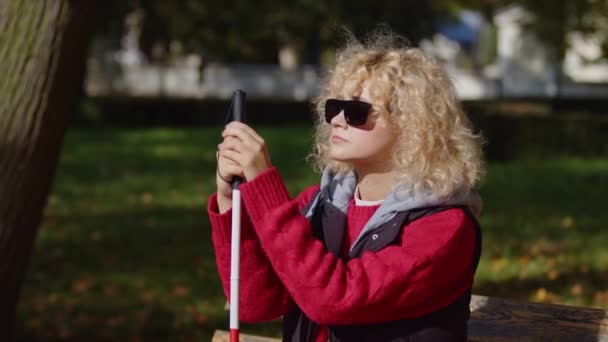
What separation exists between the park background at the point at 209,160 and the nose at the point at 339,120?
41 cm

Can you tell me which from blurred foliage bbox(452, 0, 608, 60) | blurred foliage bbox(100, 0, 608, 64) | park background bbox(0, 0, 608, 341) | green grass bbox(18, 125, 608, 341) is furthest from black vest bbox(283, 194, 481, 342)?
blurred foliage bbox(100, 0, 608, 64)

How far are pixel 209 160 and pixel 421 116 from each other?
40.0 feet

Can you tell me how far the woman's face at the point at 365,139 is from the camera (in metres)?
2.75

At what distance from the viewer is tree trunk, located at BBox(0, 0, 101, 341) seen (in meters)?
4.86

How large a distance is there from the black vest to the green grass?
11.7 feet

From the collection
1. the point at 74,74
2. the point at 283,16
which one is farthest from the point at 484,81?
the point at 74,74

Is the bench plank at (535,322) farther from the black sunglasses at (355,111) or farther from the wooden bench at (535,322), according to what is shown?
the black sunglasses at (355,111)

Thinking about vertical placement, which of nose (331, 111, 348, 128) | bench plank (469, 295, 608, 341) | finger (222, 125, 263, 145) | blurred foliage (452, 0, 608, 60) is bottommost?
bench plank (469, 295, 608, 341)

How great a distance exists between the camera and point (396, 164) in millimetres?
2773

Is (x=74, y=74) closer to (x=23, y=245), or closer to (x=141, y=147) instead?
(x=23, y=245)

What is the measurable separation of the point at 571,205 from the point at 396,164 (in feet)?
27.9

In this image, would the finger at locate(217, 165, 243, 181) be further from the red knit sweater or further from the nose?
the nose

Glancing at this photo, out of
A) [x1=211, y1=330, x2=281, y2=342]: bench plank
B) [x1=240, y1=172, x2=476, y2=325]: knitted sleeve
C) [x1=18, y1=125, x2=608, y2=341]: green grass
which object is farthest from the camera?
[x1=18, y1=125, x2=608, y2=341]: green grass

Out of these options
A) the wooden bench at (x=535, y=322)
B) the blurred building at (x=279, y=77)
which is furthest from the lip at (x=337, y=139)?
the blurred building at (x=279, y=77)
